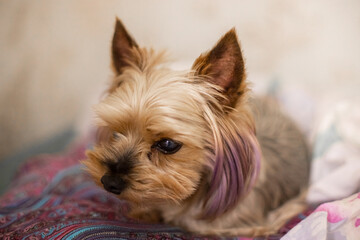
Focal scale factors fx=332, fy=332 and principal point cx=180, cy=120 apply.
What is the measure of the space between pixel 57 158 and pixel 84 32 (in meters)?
1.02

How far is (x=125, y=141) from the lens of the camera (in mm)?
1266

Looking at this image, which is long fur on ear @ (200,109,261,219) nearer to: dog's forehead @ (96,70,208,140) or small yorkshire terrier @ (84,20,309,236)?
small yorkshire terrier @ (84,20,309,236)

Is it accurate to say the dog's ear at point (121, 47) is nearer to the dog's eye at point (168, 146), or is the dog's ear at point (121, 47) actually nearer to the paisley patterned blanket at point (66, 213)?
the dog's eye at point (168, 146)

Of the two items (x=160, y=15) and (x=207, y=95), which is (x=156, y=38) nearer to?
(x=160, y=15)

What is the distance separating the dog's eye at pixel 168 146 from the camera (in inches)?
47.6

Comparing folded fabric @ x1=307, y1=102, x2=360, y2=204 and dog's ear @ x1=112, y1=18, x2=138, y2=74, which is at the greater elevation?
dog's ear @ x1=112, y1=18, x2=138, y2=74

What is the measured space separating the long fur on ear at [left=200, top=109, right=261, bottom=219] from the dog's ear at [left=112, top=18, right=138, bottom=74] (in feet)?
1.51

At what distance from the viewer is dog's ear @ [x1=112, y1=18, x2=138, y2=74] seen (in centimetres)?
131

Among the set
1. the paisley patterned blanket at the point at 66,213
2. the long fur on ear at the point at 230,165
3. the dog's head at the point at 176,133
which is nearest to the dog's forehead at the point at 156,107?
the dog's head at the point at 176,133

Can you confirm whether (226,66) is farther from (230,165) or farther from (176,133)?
(230,165)

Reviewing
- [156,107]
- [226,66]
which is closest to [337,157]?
[226,66]

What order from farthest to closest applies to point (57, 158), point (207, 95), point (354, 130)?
point (57, 158) → point (354, 130) → point (207, 95)

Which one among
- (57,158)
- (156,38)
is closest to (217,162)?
(57,158)

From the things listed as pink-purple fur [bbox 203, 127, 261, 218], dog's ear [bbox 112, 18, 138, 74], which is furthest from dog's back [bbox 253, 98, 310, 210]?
dog's ear [bbox 112, 18, 138, 74]
